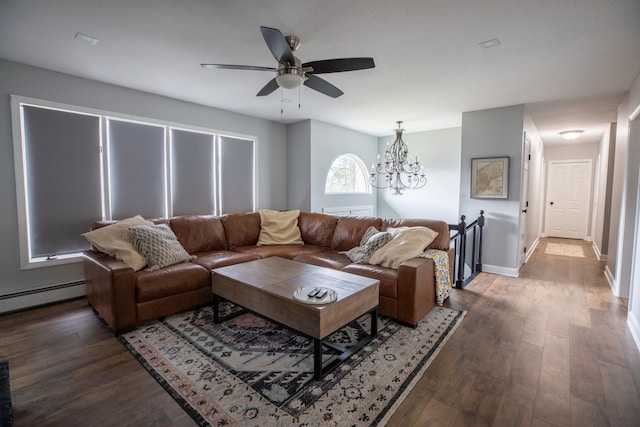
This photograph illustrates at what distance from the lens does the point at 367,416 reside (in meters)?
1.60

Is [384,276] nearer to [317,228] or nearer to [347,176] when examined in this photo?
[317,228]

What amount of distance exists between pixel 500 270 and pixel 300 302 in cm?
368

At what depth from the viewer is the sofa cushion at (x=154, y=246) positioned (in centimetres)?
286

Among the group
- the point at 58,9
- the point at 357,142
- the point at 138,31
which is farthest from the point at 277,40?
the point at 357,142

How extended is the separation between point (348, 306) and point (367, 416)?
646 millimetres

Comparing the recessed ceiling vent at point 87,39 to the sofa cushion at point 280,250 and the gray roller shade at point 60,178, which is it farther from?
the sofa cushion at point 280,250

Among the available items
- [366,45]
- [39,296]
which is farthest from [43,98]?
[366,45]

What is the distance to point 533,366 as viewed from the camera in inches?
81.7

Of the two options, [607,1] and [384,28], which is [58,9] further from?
[607,1]

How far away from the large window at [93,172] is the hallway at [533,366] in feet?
12.1

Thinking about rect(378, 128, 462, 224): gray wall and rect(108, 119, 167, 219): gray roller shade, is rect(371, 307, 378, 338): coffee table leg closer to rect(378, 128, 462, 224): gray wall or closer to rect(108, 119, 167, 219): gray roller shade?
rect(108, 119, 167, 219): gray roller shade

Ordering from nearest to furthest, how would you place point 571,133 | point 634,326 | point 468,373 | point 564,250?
point 468,373, point 634,326, point 571,133, point 564,250

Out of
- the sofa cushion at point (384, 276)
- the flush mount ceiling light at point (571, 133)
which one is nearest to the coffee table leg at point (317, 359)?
the sofa cushion at point (384, 276)

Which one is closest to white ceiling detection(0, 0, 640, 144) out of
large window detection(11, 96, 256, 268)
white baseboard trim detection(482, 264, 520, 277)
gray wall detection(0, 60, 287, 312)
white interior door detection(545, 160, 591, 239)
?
gray wall detection(0, 60, 287, 312)
